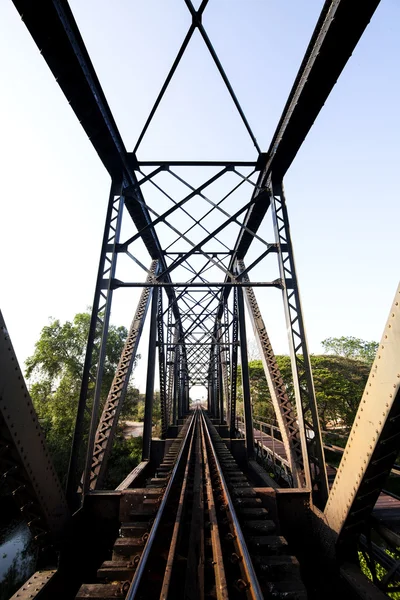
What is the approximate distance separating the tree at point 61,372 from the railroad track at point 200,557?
1901cm

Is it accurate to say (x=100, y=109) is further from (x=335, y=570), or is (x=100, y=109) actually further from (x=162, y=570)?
(x=335, y=570)

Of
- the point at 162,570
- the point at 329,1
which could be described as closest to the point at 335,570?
the point at 162,570

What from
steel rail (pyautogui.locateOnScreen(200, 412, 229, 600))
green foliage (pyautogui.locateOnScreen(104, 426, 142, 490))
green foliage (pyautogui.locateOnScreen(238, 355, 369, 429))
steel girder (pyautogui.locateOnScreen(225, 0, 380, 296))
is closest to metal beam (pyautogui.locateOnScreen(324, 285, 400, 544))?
steel rail (pyautogui.locateOnScreen(200, 412, 229, 600))

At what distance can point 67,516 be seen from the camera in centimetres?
332

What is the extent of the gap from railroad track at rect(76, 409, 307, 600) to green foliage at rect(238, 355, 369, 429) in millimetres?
18651

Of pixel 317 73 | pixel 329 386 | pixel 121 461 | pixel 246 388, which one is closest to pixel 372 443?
pixel 317 73

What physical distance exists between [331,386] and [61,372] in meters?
24.7

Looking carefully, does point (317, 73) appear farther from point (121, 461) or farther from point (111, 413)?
point (121, 461)

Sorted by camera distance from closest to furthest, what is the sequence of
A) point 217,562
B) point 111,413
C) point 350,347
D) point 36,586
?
point 217,562 < point 36,586 < point 111,413 < point 350,347

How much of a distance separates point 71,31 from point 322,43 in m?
3.60

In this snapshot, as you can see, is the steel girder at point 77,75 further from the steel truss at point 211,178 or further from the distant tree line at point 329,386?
the distant tree line at point 329,386

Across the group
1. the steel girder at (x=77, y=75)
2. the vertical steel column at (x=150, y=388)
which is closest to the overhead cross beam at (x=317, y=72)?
the steel girder at (x=77, y=75)

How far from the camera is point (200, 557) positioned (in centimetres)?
249

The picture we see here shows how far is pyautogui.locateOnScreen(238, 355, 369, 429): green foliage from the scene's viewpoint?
77.7ft
